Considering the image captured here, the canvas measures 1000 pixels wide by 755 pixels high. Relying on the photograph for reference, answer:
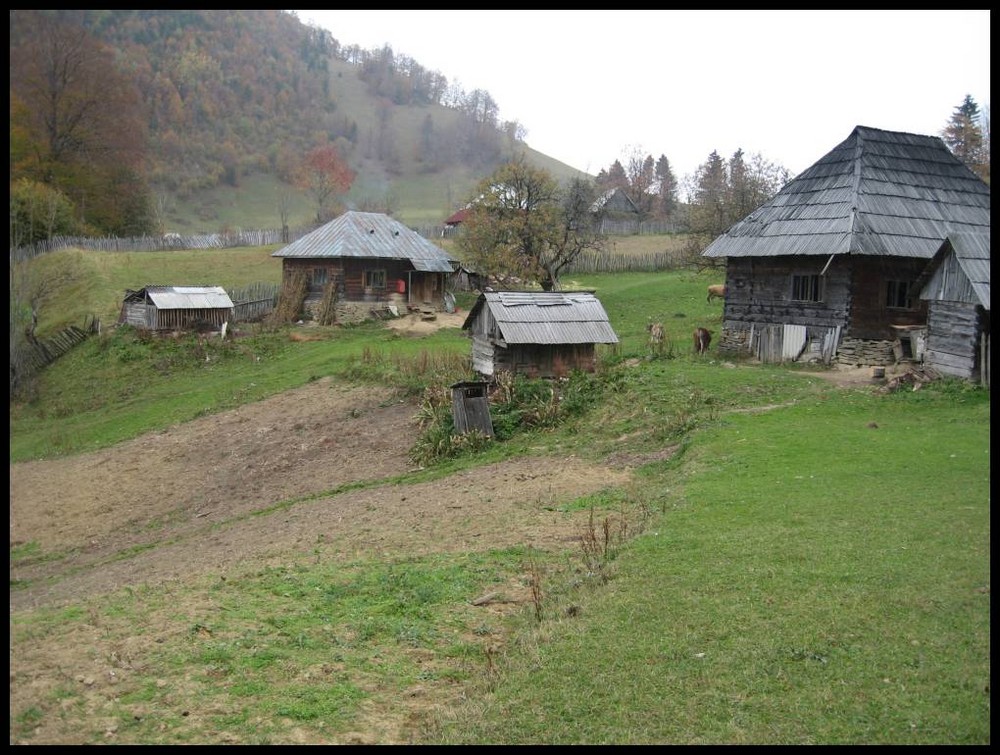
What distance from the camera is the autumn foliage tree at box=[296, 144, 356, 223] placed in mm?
85312

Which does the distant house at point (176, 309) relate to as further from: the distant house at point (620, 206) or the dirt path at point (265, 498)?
the distant house at point (620, 206)

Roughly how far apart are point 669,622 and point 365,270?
36.3 meters

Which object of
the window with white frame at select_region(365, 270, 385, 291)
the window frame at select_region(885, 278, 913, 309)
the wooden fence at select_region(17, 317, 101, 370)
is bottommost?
the wooden fence at select_region(17, 317, 101, 370)

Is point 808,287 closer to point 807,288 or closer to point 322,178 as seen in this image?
point 807,288

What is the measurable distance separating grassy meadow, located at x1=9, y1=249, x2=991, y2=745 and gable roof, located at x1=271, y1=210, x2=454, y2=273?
26011 mm

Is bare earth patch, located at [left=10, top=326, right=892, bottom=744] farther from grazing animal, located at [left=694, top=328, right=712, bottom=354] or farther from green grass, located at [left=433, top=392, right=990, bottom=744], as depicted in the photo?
grazing animal, located at [left=694, top=328, right=712, bottom=354]

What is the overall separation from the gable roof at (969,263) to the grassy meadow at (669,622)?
3856 millimetres

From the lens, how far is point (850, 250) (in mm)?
26219

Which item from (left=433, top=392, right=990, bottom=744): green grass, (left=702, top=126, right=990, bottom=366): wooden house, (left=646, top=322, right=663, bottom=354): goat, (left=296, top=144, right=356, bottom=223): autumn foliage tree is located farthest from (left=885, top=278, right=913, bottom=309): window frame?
(left=296, top=144, right=356, bottom=223): autumn foliage tree

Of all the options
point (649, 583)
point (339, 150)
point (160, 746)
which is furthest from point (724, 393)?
point (339, 150)

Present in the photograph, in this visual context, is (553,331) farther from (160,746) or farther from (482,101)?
(482,101)

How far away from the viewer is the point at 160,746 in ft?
23.4

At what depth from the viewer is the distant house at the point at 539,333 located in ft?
83.7

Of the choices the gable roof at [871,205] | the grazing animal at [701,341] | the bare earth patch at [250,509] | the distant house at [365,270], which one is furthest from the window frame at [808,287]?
the distant house at [365,270]
